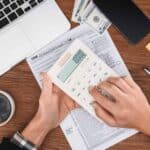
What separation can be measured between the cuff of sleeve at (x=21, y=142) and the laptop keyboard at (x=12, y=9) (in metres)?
0.25

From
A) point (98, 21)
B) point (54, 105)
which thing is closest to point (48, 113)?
point (54, 105)

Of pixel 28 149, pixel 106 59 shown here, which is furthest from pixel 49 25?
pixel 28 149

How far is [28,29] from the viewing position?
1.11 meters

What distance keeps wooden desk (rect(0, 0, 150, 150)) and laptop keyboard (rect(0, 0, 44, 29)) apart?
10cm

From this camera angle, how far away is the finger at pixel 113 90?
1078 millimetres

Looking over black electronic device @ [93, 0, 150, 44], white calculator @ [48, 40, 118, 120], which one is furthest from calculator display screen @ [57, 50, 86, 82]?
black electronic device @ [93, 0, 150, 44]

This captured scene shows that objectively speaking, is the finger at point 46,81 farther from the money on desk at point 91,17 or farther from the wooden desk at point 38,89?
the money on desk at point 91,17

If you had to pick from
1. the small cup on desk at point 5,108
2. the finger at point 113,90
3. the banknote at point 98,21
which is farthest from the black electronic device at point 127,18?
the small cup on desk at point 5,108

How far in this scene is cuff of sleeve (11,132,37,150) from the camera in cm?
110

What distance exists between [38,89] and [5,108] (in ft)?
0.28

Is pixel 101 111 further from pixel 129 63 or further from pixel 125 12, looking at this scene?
pixel 125 12

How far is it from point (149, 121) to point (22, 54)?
1.07 feet

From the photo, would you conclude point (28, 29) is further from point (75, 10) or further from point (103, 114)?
point (103, 114)

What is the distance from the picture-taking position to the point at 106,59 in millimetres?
1126
